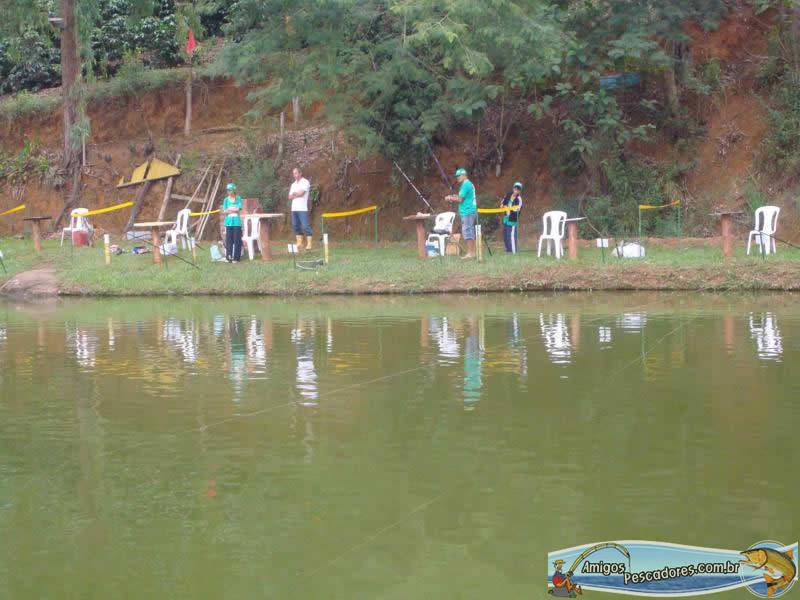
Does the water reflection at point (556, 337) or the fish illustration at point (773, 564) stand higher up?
the water reflection at point (556, 337)

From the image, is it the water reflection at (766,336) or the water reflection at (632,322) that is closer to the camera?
the water reflection at (766,336)

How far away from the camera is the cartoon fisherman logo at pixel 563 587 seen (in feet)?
16.8

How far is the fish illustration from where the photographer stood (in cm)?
522

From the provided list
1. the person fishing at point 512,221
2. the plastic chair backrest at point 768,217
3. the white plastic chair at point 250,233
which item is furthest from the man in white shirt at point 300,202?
the plastic chair backrest at point 768,217

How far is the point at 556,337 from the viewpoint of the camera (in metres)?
13.1

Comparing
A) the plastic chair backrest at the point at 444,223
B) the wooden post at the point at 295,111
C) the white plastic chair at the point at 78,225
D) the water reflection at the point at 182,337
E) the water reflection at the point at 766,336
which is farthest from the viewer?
the wooden post at the point at 295,111

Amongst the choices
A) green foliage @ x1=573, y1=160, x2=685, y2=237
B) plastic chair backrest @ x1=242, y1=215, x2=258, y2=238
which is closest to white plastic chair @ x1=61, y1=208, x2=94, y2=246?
plastic chair backrest @ x1=242, y1=215, x2=258, y2=238

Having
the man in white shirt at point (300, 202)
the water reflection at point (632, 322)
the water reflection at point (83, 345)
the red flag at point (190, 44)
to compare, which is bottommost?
the water reflection at point (83, 345)

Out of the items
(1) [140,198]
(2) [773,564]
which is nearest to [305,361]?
(2) [773,564]

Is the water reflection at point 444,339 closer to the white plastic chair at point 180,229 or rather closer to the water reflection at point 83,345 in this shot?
the water reflection at point 83,345

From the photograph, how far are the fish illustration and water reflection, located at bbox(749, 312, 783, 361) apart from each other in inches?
234

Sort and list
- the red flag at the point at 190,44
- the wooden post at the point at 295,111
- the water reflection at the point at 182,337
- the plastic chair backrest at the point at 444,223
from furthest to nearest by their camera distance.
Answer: the red flag at the point at 190,44
the wooden post at the point at 295,111
the plastic chair backrest at the point at 444,223
the water reflection at the point at 182,337

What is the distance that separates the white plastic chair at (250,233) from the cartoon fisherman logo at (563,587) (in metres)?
18.1

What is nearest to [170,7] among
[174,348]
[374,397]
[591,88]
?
[591,88]
